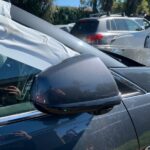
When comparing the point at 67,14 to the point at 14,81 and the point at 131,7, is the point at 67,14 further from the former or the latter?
the point at 14,81

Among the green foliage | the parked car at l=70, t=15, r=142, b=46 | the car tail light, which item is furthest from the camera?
the green foliage

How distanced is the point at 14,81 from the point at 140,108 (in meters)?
0.63

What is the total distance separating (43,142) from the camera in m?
1.92

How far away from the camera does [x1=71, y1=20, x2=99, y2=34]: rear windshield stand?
1798cm

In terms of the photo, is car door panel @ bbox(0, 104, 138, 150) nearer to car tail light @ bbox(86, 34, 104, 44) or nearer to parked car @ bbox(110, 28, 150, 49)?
parked car @ bbox(110, 28, 150, 49)

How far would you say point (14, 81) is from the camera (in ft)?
7.22

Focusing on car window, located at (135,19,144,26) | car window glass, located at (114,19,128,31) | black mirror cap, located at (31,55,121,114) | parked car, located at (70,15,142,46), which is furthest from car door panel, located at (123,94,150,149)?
car window, located at (135,19,144,26)

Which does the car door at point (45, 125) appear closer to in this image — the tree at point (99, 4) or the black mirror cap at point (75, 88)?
the black mirror cap at point (75, 88)

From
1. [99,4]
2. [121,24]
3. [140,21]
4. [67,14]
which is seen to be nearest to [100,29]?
[121,24]

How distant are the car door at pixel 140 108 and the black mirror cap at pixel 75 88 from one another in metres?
0.33

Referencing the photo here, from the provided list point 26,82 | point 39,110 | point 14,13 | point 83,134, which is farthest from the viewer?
point 14,13

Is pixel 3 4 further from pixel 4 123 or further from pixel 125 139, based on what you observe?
pixel 125 139

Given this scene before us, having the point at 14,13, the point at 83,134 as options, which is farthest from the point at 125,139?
the point at 14,13

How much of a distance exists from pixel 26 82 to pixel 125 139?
0.52 metres
